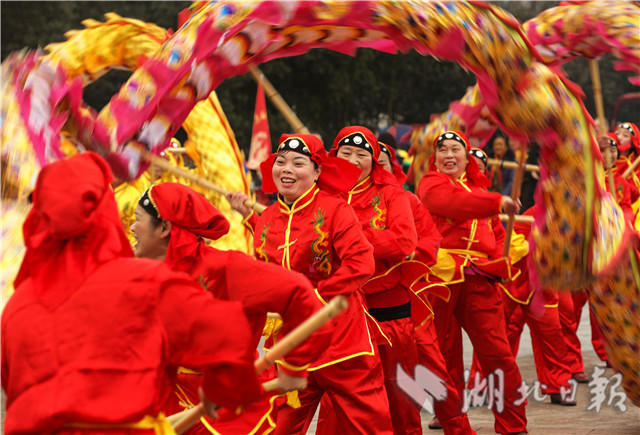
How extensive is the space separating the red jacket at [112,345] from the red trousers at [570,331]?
18.1 ft

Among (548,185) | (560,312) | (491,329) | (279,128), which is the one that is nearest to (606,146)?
(560,312)

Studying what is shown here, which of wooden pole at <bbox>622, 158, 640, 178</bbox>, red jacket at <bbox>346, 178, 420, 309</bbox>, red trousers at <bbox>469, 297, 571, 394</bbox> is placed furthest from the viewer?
wooden pole at <bbox>622, 158, 640, 178</bbox>

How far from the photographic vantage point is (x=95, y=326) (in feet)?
7.91

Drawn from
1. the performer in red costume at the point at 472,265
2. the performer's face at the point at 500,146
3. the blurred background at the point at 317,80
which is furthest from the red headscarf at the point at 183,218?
the blurred background at the point at 317,80

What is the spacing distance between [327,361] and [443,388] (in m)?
1.46

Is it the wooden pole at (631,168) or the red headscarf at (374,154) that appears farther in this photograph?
the wooden pole at (631,168)

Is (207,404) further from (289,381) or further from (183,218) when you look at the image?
(183,218)

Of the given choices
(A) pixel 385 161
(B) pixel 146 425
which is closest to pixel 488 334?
(A) pixel 385 161

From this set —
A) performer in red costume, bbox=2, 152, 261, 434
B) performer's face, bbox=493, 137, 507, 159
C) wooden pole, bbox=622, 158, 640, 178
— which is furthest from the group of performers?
performer's face, bbox=493, 137, 507, 159

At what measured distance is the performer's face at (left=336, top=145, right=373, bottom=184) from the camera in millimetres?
5379

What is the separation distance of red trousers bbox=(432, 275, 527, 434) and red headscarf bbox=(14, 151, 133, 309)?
153 inches

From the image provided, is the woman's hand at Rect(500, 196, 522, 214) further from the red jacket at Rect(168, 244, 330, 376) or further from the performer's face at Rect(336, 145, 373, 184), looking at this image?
the red jacket at Rect(168, 244, 330, 376)

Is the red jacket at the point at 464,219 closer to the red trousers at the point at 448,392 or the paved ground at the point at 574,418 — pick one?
the red trousers at the point at 448,392

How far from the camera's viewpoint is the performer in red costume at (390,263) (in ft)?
16.7
